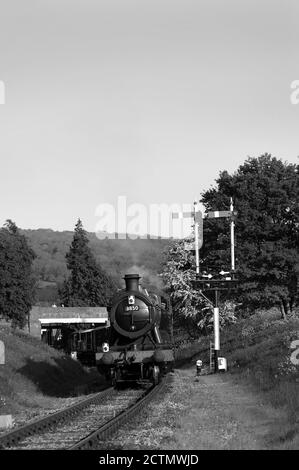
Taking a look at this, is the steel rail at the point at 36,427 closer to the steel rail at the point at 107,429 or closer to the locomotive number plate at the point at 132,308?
the steel rail at the point at 107,429

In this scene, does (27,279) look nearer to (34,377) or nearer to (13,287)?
(13,287)

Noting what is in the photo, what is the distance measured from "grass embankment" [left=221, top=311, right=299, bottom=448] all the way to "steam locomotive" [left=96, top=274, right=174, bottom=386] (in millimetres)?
3472

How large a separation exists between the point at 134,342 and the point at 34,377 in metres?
6.00

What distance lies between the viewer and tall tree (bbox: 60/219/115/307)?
9543 cm

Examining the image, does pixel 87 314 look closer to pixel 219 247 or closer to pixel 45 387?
pixel 219 247

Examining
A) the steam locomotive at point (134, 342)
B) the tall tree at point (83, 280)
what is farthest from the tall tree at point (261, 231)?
the tall tree at point (83, 280)

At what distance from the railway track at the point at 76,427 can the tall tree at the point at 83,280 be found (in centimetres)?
7480

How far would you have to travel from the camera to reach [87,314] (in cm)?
8144

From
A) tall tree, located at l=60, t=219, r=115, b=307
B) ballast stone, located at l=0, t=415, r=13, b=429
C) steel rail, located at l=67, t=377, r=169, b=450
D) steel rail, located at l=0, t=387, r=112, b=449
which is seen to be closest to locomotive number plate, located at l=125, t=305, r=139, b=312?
steel rail, located at l=67, t=377, r=169, b=450

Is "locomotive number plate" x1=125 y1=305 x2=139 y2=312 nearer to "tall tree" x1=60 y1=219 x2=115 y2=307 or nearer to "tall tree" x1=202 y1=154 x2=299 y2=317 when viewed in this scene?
"tall tree" x1=202 y1=154 x2=299 y2=317

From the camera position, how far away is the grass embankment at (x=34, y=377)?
21.2 m
